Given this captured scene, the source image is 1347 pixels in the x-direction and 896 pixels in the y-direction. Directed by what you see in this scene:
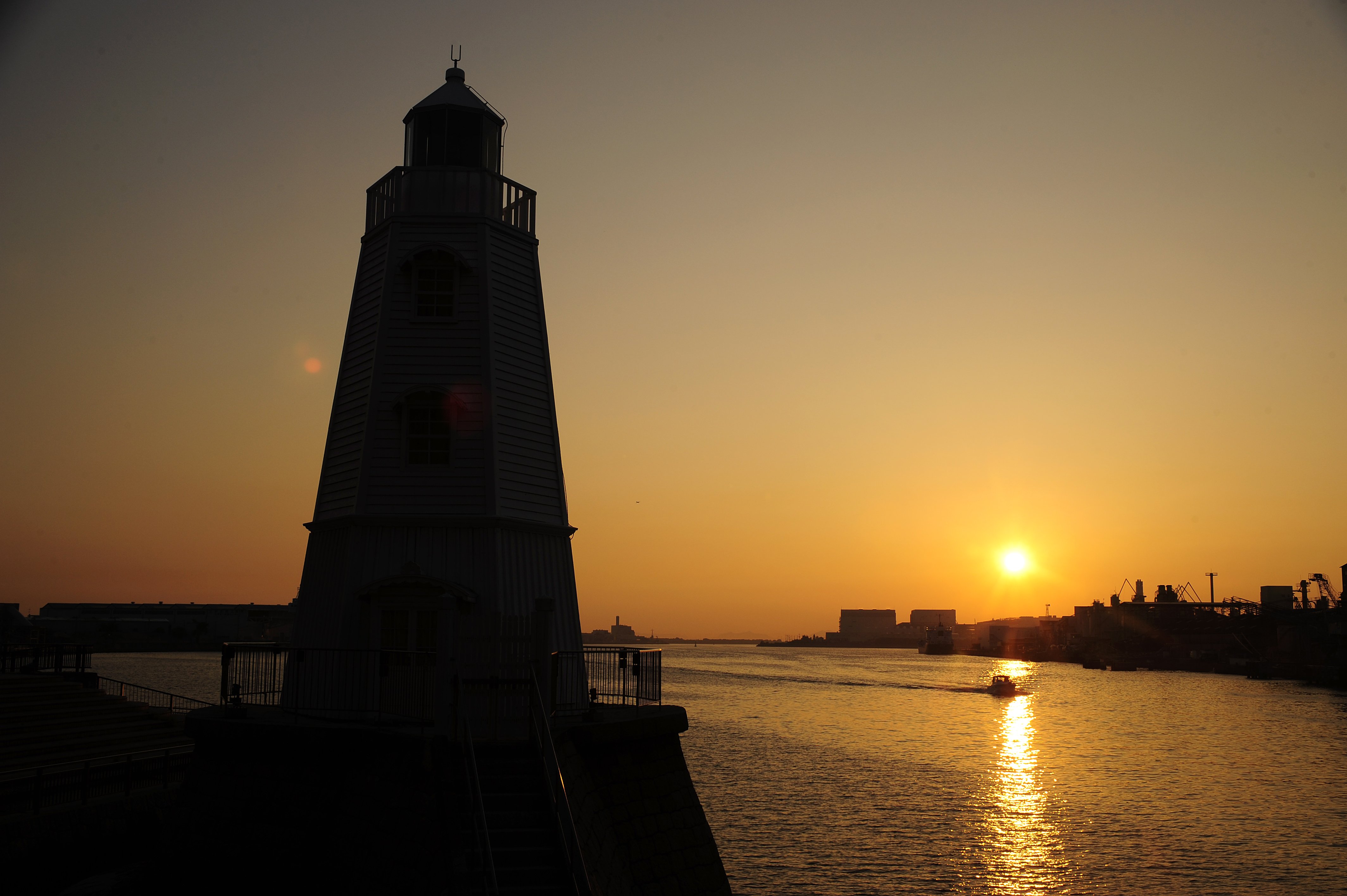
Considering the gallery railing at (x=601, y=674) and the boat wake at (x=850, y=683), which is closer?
the gallery railing at (x=601, y=674)

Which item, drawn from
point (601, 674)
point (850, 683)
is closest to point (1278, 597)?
point (850, 683)

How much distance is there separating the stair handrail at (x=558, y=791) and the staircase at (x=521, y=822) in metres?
0.08

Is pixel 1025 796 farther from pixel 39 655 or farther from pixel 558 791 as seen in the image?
pixel 39 655

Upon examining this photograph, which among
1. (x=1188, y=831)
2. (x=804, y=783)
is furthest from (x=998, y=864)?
(x=804, y=783)

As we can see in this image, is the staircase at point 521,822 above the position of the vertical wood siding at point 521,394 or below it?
below

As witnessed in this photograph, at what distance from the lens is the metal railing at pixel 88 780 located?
64.9 feet

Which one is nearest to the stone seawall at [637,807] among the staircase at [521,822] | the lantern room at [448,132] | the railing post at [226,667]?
the staircase at [521,822]

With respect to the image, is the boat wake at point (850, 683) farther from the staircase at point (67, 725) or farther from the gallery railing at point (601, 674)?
the gallery railing at point (601, 674)

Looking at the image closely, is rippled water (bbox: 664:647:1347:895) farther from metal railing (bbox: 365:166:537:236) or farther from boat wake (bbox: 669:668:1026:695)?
boat wake (bbox: 669:668:1026:695)

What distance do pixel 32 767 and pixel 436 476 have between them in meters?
12.7

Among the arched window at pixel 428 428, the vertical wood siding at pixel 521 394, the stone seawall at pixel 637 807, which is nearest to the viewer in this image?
the stone seawall at pixel 637 807

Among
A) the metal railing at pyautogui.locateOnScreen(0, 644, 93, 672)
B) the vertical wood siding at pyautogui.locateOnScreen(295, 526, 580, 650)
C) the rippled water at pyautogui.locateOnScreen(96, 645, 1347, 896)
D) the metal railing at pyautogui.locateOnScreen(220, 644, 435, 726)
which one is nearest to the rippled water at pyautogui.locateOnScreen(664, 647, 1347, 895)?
the rippled water at pyautogui.locateOnScreen(96, 645, 1347, 896)

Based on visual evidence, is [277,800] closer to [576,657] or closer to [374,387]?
[576,657]

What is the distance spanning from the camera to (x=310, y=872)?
14.5 metres
